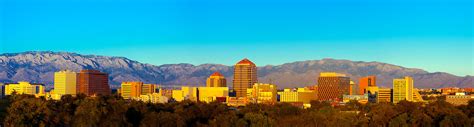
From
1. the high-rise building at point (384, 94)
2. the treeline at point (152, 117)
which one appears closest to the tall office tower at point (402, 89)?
the high-rise building at point (384, 94)

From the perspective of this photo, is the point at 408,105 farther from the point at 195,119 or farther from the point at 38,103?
the point at 38,103

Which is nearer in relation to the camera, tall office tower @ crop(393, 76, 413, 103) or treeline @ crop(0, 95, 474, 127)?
treeline @ crop(0, 95, 474, 127)

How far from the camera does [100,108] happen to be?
64375 mm

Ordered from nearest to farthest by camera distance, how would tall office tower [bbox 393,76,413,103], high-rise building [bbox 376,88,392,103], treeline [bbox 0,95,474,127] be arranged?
treeline [bbox 0,95,474,127], tall office tower [bbox 393,76,413,103], high-rise building [bbox 376,88,392,103]

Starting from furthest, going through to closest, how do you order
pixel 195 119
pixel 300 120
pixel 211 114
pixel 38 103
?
pixel 211 114, pixel 195 119, pixel 300 120, pixel 38 103

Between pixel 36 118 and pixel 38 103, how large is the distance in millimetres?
4117

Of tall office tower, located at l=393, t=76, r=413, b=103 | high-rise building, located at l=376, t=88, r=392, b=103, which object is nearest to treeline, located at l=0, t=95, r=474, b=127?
tall office tower, located at l=393, t=76, r=413, b=103

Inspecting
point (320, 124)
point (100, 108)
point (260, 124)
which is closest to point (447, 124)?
point (320, 124)

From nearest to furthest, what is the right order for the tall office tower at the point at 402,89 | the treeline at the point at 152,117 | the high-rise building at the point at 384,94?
the treeline at the point at 152,117 < the tall office tower at the point at 402,89 < the high-rise building at the point at 384,94

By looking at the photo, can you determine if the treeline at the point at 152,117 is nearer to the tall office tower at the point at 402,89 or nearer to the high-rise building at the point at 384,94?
the tall office tower at the point at 402,89

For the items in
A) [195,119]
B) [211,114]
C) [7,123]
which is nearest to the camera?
[7,123]

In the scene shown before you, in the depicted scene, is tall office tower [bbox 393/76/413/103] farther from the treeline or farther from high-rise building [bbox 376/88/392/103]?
the treeline

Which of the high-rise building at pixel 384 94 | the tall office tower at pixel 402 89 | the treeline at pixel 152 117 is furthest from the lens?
the high-rise building at pixel 384 94

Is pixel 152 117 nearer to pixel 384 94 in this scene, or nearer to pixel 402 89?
pixel 402 89
